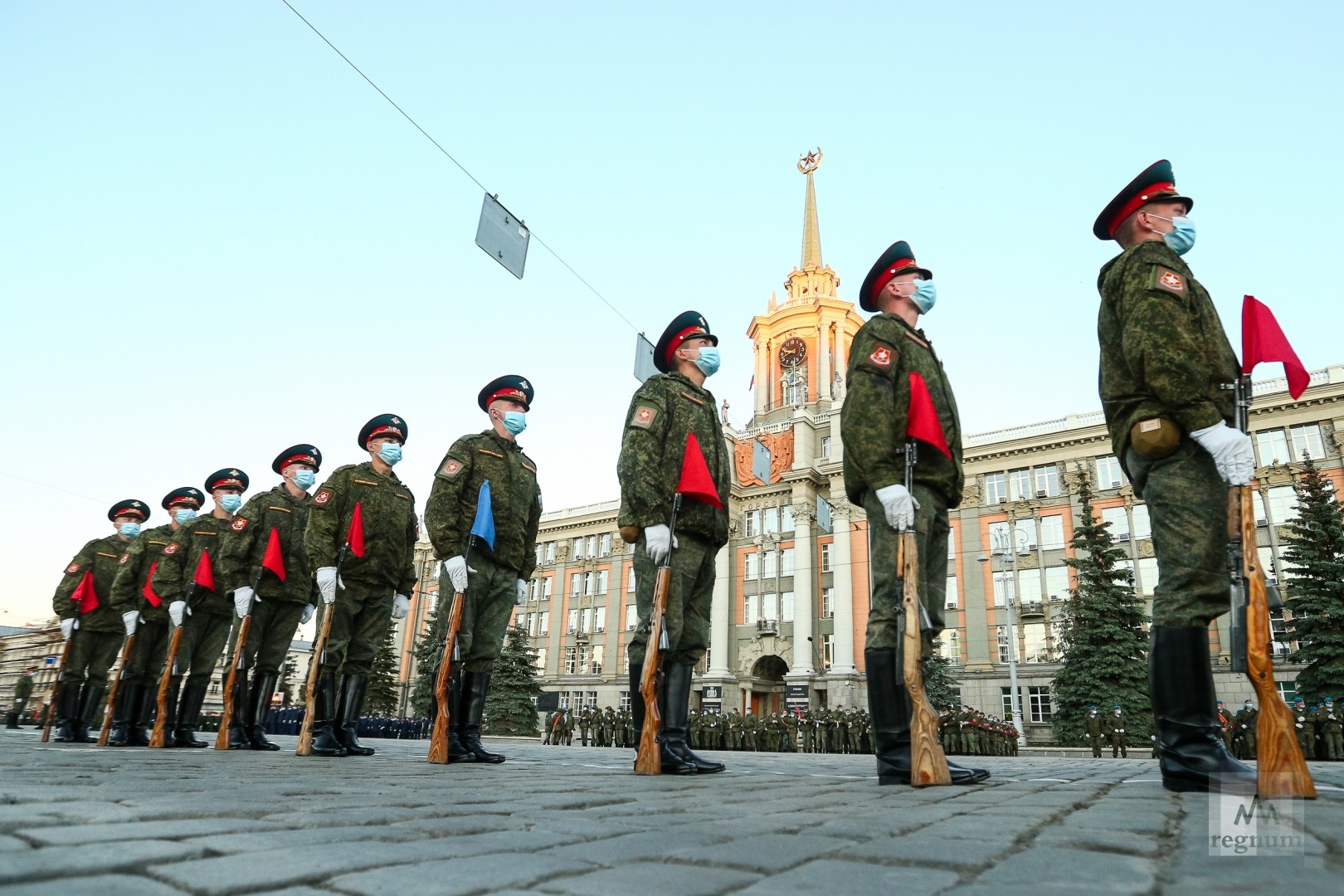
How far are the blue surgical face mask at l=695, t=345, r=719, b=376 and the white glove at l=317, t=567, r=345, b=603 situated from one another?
366 centimetres

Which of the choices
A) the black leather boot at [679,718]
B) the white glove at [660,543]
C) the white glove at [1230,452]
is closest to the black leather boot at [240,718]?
the black leather boot at [679,718]

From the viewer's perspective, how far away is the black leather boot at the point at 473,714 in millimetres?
6332

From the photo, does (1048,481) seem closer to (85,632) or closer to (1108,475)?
(1108,475)

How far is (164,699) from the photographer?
823 centimetres

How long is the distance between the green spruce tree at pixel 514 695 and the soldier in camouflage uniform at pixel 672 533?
111ft

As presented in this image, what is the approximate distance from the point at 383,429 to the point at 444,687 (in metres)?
2.98

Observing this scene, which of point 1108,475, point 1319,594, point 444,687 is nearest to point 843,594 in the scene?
point 1108,475

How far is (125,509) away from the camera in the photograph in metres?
11.5

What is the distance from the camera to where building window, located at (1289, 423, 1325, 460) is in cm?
3428

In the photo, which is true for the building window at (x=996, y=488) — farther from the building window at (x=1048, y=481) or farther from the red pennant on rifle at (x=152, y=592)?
the red pennant on rifle at (x=152, y=592)

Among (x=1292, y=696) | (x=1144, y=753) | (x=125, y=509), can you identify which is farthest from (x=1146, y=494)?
(x=1292, y=696)

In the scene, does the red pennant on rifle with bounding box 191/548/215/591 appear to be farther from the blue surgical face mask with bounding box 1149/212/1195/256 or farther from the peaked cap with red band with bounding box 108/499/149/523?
the blue surgical face mask with bounding box 1149/212/1195/256

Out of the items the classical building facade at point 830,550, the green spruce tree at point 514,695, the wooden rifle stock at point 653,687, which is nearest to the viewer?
the wooden rifle stock at point 653,687

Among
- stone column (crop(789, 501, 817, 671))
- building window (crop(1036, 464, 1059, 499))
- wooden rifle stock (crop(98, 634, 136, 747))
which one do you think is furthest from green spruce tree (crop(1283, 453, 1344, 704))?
wooden rifle stock (crop(98, 634, 136, 747))
